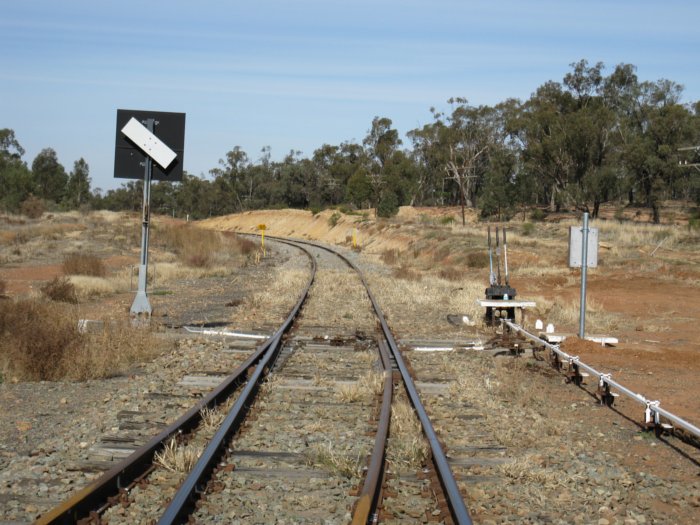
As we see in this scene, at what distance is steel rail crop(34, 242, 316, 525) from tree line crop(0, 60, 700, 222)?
60.0m

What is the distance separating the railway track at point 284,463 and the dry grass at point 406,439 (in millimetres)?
51

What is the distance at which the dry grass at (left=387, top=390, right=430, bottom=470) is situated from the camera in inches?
251

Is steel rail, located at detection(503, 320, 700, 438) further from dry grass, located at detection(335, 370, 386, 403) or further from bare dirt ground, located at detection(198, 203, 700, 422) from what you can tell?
dry grass, located at detection(335, 370, 386, 403)

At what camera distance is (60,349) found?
973cm

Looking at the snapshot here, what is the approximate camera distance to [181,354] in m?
11.2

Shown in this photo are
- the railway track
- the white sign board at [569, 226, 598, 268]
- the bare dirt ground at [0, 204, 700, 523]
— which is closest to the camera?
the railway track

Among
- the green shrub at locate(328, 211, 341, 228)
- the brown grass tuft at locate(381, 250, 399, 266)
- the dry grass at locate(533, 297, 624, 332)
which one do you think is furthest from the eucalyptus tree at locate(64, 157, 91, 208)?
the dry grass at locate(533, 297, 624, 332)

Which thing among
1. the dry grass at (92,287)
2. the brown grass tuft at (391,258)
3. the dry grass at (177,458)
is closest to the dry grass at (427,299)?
the dry grass at (92,287)

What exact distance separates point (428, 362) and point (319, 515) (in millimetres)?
6096

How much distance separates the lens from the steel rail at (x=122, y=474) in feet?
15.6

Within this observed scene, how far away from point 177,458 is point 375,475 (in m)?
1.48

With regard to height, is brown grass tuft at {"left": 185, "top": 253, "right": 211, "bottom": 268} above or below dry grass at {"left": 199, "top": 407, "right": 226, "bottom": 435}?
above

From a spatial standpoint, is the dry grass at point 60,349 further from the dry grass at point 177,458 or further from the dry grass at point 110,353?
the dry grass at point 177,458

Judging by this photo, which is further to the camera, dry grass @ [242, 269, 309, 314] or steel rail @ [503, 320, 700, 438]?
dry grass @ [242, 269, 309, 314]
